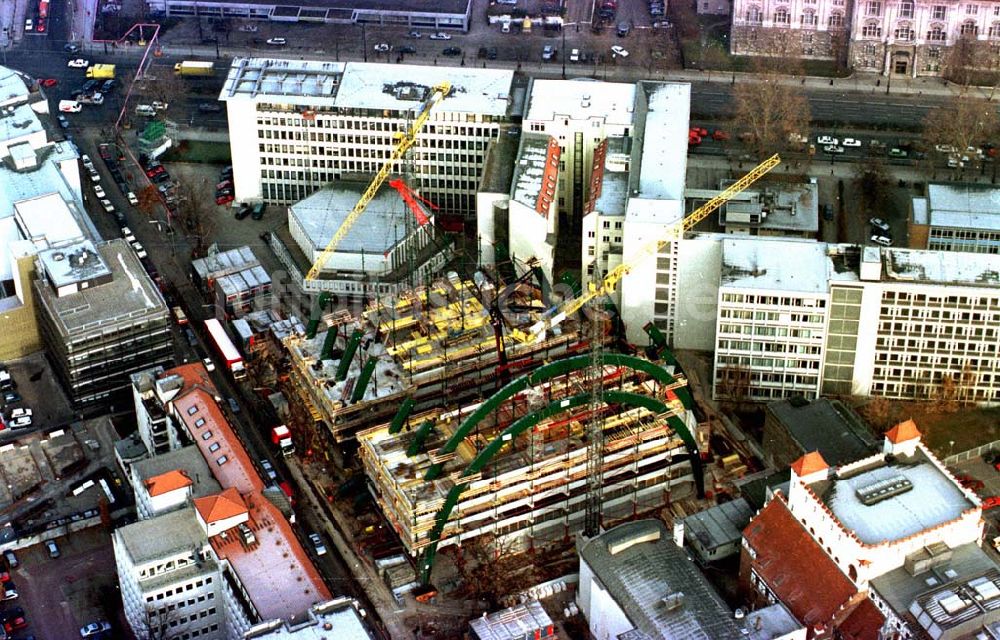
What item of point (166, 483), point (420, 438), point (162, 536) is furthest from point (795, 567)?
point (166, 483)

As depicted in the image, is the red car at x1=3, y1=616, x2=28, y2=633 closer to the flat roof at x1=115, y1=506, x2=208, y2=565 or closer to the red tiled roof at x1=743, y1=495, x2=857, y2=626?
the flat roof at x1=115, y1=506, x2=208, y2=565

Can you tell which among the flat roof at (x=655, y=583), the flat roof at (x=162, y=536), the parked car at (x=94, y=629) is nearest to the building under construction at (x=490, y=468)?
the flat roof at (x=655, y=583)

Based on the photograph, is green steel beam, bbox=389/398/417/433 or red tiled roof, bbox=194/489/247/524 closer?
red tiled roof, bbox=194/489/247/524

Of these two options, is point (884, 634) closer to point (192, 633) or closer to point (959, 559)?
point (959, 559)

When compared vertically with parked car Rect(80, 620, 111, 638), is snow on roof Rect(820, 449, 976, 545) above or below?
above

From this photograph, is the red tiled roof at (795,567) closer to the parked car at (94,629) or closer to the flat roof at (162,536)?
the flat roof at (162,536)

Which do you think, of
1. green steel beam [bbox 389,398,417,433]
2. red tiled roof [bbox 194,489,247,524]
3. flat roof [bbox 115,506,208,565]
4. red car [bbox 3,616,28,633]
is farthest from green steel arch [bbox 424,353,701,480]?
red car [bbox 3,616,28,633]

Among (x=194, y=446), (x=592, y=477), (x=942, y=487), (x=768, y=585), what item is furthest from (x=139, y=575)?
(x=942, y=487)
